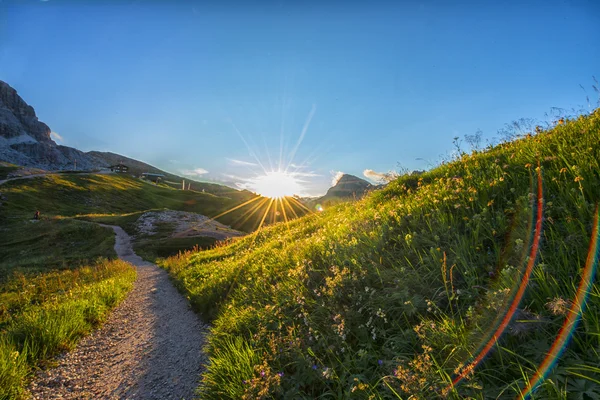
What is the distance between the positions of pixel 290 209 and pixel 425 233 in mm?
94429

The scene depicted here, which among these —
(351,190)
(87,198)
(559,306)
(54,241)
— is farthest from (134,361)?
(87,198)

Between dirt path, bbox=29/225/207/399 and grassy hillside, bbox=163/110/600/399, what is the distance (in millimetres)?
1182

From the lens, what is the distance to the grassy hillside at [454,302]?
270 cm

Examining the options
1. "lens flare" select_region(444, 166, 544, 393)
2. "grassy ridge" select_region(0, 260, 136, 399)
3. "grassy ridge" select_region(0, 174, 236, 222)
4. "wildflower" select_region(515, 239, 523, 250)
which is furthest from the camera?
"grassy ridge" select_region(0, 174, 236, 222)

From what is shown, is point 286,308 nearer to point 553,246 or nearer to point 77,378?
point 553,246

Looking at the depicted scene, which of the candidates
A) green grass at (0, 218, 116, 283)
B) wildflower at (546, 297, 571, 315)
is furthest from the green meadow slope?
wildflower at (546, 297, 571, 315)

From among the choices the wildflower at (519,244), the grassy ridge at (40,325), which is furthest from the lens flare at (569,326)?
the grassy ridge at (40,325)

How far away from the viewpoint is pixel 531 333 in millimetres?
2869

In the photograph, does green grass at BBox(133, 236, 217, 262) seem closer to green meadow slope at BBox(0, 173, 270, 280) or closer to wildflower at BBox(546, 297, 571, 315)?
green meadow slope at BBox(0, 173, 270, 280)


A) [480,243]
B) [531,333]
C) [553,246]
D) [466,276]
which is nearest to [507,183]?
[480,243]

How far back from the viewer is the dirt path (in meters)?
5.91

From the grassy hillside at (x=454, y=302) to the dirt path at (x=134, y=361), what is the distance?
1.18 metres

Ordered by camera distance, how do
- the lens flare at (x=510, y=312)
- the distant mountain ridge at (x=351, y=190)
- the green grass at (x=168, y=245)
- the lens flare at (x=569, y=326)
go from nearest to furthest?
1. the lens flare at (x=569, y=326)
2. the lens flare at (x=510, y=312)
3. the distant mountain ridge at (x=351, y=190)
4. the green grass at (x=168, y=245)

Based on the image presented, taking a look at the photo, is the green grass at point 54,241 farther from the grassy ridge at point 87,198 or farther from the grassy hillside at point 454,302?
the grassy hillside at point 454,302
